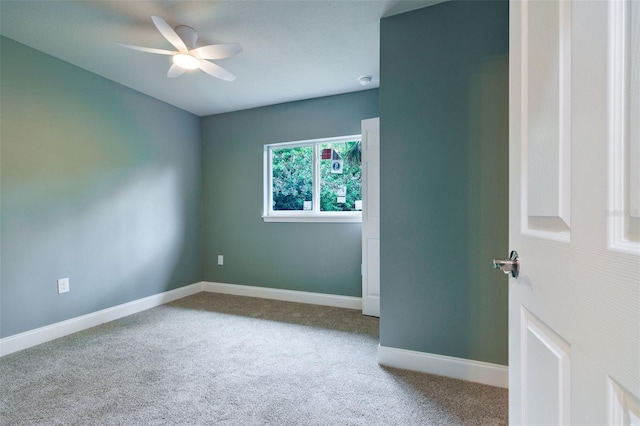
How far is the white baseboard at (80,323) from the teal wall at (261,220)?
0.70 metres

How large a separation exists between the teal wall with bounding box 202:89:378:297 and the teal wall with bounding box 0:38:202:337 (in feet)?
1.24

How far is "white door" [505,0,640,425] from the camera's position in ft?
1.28

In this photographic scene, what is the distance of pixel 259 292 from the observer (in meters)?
3.80

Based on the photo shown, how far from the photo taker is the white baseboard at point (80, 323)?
A: 2.31m

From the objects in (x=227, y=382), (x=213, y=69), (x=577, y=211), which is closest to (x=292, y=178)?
(x=213, y=69)

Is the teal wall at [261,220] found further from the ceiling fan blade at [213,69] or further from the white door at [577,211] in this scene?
the white door at [577,211]

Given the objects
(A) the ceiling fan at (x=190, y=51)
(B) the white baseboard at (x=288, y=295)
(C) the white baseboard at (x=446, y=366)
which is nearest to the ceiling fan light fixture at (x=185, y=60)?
(A) the ceiling fan at (x=190, y=51)

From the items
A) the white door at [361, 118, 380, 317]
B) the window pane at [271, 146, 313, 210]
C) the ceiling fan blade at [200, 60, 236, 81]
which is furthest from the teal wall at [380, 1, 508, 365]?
the window pane at [271, 146, 313, 210]

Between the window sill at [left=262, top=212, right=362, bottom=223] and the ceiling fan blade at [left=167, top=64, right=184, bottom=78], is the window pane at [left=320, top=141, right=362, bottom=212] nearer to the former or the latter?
the window sill at [left=262, top=212, right=362, bottom=223]

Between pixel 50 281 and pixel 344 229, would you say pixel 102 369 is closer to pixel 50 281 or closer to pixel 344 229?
pixel 50 281

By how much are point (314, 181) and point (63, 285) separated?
2.59 meters

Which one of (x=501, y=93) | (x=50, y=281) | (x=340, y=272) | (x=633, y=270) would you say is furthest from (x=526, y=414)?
(x=50, y=281)

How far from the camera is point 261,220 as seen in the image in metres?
3.82

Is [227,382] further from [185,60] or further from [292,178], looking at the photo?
[292,178]
